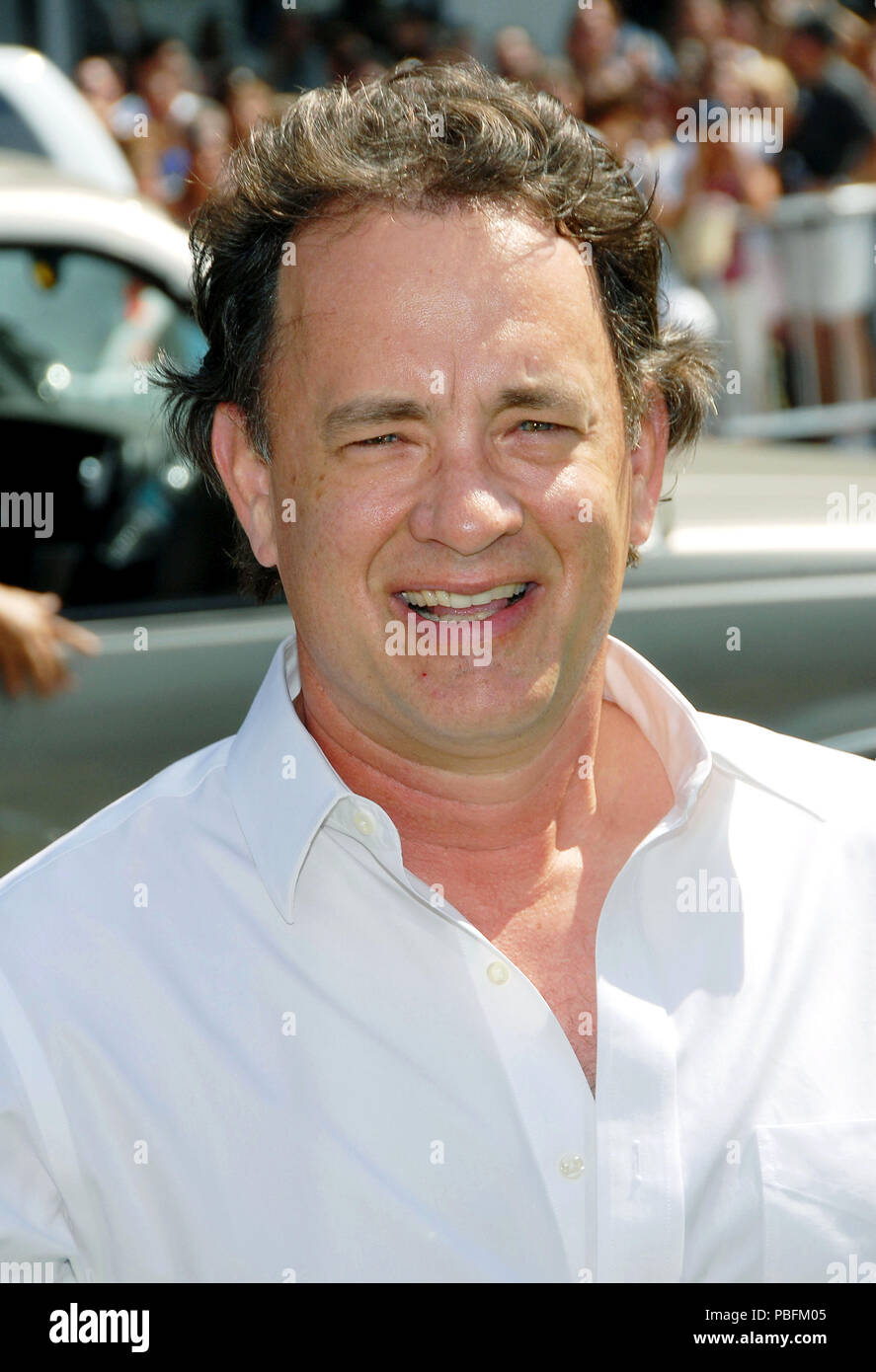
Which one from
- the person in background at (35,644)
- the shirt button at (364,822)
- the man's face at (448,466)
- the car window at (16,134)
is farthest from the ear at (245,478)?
the car window at (16,134)

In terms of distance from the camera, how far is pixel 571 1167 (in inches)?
66.4

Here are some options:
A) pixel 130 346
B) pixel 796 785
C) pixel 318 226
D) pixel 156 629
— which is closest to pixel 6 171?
pixel 130 346

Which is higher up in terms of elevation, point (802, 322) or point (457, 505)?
point (802, 322)

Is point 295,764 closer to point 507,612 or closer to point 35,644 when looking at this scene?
point 507,612

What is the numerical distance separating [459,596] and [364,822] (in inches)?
10.7

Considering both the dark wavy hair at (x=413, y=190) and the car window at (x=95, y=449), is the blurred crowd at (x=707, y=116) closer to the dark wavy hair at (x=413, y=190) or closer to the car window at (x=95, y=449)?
the car window at (x=95, y=449)

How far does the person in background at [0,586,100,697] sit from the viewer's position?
2875 mm

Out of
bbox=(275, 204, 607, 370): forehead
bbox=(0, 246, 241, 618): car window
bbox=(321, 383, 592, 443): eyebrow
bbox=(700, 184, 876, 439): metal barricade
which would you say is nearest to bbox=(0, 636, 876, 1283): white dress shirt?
bbox=(321, 383, 592, 443): eyebrow

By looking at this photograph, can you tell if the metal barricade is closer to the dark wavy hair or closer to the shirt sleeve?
the dark wavy hair

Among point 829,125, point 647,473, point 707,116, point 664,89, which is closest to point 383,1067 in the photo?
point 647,473

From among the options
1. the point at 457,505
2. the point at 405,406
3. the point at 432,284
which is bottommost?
the point at 457,505
